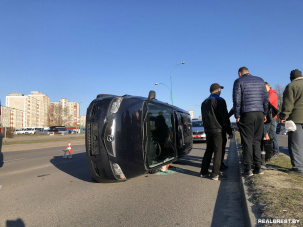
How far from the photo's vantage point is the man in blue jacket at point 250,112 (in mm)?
4852

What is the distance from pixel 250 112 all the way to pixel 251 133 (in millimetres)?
424

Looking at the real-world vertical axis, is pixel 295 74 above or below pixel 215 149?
above

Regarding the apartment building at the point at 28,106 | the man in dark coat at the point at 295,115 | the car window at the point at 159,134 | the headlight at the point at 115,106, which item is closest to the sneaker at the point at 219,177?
the car window at the point at 159,134

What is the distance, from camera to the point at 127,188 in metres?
4.93

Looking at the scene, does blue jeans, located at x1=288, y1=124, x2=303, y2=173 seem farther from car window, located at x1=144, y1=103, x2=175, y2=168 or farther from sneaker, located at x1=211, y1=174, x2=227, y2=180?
car window, located at x1=144, y1=103, x2=175, y2=168

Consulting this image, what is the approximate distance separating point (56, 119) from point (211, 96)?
90.1 metres

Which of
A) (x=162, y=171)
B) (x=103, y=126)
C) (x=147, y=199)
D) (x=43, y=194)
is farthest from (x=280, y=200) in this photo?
(x=43, y=194)

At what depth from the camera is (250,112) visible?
4848 millimetres

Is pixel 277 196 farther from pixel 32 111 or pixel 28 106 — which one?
pixel 32 111

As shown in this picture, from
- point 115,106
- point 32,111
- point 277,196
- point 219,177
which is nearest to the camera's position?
point 277,196

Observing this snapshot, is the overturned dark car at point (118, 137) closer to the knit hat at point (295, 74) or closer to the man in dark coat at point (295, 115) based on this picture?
the man in dark coat at point (295, 115)

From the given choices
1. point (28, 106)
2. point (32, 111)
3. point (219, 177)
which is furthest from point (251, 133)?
point (32, 111)

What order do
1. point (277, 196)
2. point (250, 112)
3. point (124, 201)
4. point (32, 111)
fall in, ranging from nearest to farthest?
point (277, 196), point (124, 201), point (250, 112), point (32, 111)

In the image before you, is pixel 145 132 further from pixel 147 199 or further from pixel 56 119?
pixel 56 119
